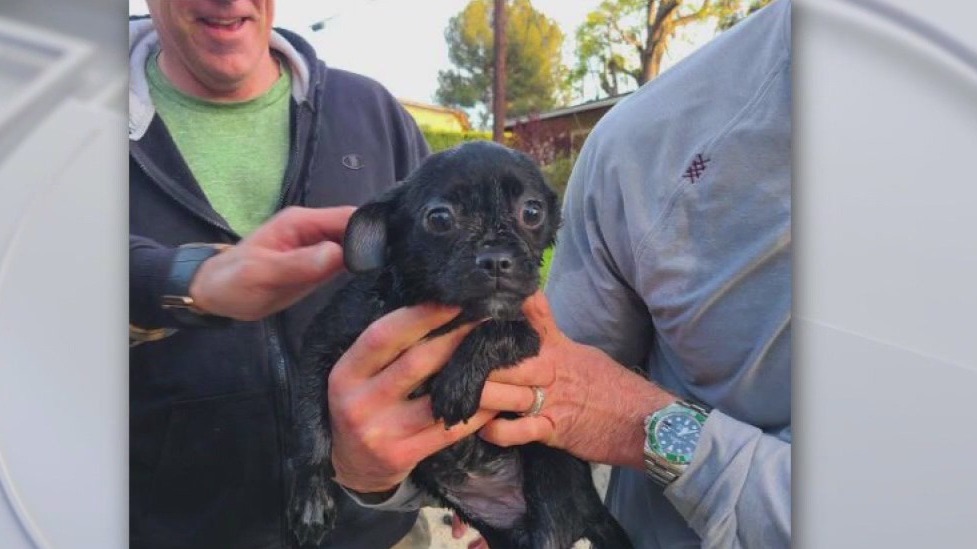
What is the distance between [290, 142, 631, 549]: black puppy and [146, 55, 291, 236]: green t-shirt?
0.60 feet

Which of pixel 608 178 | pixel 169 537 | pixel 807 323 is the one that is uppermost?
pixel 608 178

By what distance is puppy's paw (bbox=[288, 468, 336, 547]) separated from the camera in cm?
130

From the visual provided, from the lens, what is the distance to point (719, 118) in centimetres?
129

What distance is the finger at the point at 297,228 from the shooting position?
1272 mm

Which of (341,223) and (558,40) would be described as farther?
(558,40)

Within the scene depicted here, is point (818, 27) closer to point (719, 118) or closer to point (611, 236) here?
point (719, 118)

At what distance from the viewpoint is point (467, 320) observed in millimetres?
1203

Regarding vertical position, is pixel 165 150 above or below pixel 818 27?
below

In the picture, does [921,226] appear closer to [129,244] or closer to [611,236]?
[611,236]

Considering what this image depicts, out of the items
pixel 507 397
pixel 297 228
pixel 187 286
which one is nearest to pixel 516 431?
pixel 507 397

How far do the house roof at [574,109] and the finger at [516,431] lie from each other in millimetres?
507

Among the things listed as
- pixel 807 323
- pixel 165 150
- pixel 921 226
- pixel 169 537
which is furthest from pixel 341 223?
pixel 921 226

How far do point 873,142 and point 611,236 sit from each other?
0.48 metres

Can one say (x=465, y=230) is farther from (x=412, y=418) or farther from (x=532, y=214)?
(x=412, y=418)
